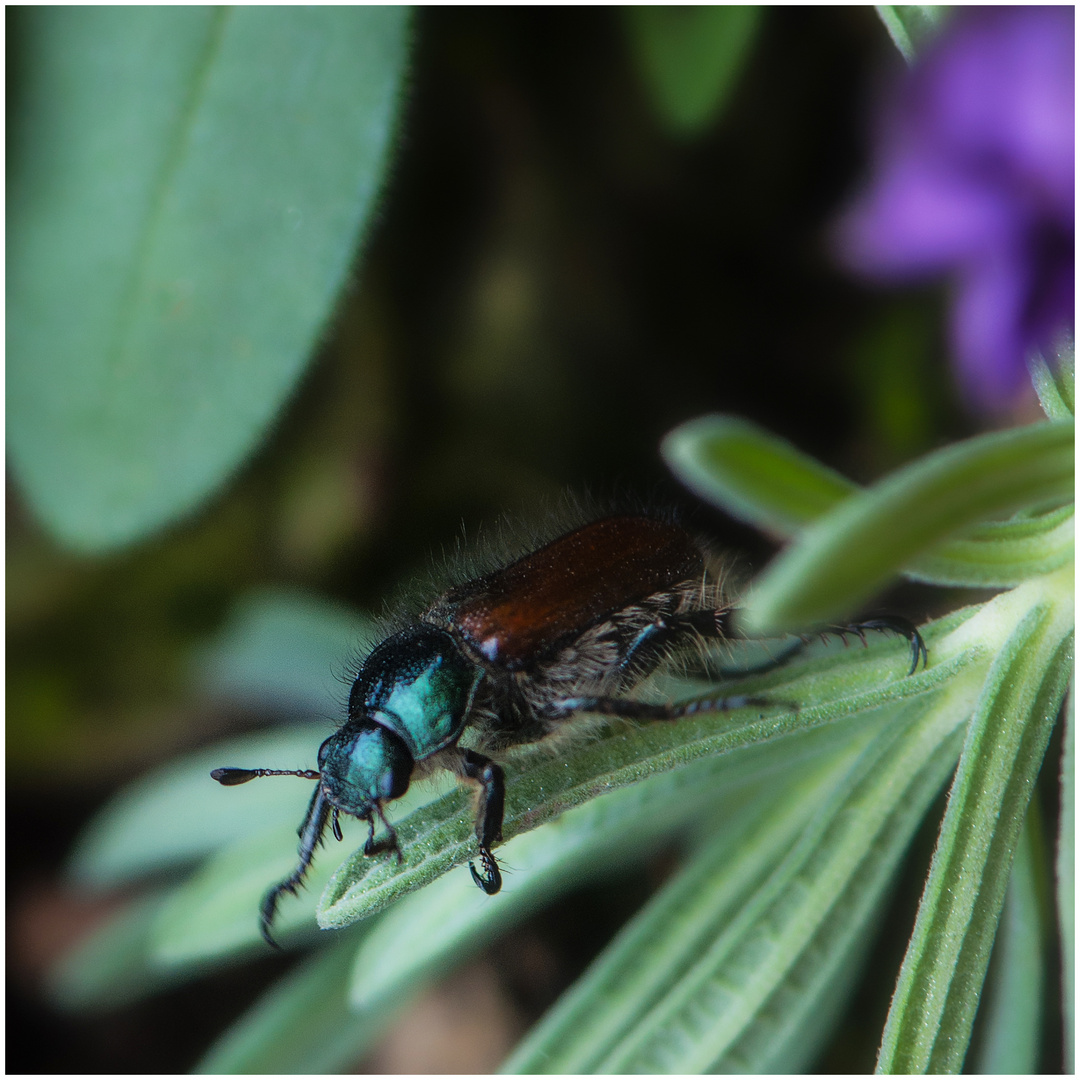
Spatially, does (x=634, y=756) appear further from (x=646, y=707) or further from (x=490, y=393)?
(x=490, y=393)

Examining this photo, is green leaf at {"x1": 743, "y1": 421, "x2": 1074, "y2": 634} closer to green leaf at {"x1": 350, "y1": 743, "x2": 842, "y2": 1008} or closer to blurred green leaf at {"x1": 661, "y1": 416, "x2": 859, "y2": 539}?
blurred green leaf at {"x1": 661, "y1": 416, "x2": 859, "y2": 539}

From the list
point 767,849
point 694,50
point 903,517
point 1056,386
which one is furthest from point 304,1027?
point 694,50

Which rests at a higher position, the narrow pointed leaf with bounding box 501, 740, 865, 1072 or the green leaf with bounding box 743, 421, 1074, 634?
the green leaf with bounding box 743, 421, 1074, 634

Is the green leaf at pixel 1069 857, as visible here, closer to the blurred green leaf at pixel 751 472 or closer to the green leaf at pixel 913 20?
the blurred green leaf at pixel 751 472

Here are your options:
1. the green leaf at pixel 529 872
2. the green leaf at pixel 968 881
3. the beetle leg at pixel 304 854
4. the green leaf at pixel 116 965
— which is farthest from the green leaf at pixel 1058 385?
the green leaf at pixel 116 965

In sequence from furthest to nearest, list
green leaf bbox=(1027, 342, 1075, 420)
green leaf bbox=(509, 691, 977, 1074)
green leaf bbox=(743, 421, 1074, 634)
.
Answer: green leaf bbox=(509, 691, 977, 1074), green leaf bbox=(1027, 342, 1075, 420), green leaf bbox=(743, 421, 1074, 634)

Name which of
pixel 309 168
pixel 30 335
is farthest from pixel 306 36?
pixel 30 335

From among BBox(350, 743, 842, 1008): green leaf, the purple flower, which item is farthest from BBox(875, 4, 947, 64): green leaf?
BBox(350, 743, 842, 1008): green leaf
